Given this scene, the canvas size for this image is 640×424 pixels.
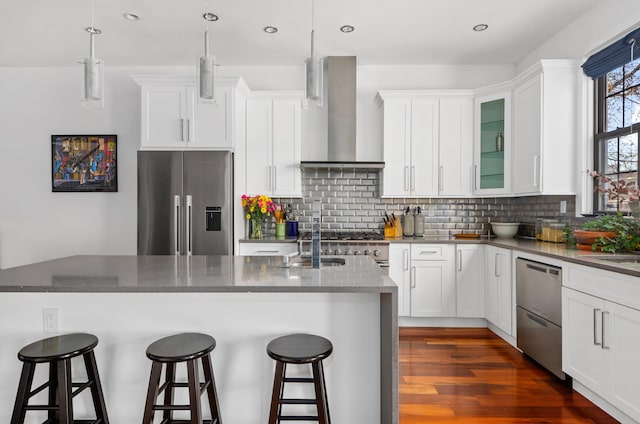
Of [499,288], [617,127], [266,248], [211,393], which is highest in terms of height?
[617,127]

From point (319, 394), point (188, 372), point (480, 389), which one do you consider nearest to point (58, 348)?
point (188, 372)

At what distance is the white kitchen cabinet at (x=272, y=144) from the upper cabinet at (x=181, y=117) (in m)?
0.39

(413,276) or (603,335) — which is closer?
(603,335)

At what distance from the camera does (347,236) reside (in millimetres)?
3867

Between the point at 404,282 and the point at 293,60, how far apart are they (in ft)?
9.07

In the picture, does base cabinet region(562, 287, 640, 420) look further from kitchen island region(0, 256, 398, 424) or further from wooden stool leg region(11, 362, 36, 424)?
wooden stool leg region(11, 362, 36, 424)

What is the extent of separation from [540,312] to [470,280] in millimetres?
1001

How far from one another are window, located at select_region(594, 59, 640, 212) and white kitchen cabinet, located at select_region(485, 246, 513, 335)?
0.88 metres

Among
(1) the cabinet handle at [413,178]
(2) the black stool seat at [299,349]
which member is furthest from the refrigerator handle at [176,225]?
(1) the cabinet handle at [413,178]

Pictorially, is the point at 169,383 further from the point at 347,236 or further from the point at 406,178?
the point at 406,178

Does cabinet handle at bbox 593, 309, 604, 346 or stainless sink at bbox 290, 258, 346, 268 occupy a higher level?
stainless sink at bbox 290, 258, 346, 268

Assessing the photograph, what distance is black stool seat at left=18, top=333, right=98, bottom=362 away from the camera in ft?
4.91

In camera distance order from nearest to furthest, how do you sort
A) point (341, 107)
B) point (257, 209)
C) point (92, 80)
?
point (92, 80), point (257, 209), point (341, 107)

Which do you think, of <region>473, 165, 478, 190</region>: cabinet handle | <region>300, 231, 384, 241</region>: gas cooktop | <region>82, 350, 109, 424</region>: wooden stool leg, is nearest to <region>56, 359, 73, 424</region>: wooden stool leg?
<region>82, 350, 109, 424</region>: wooden stool leg
